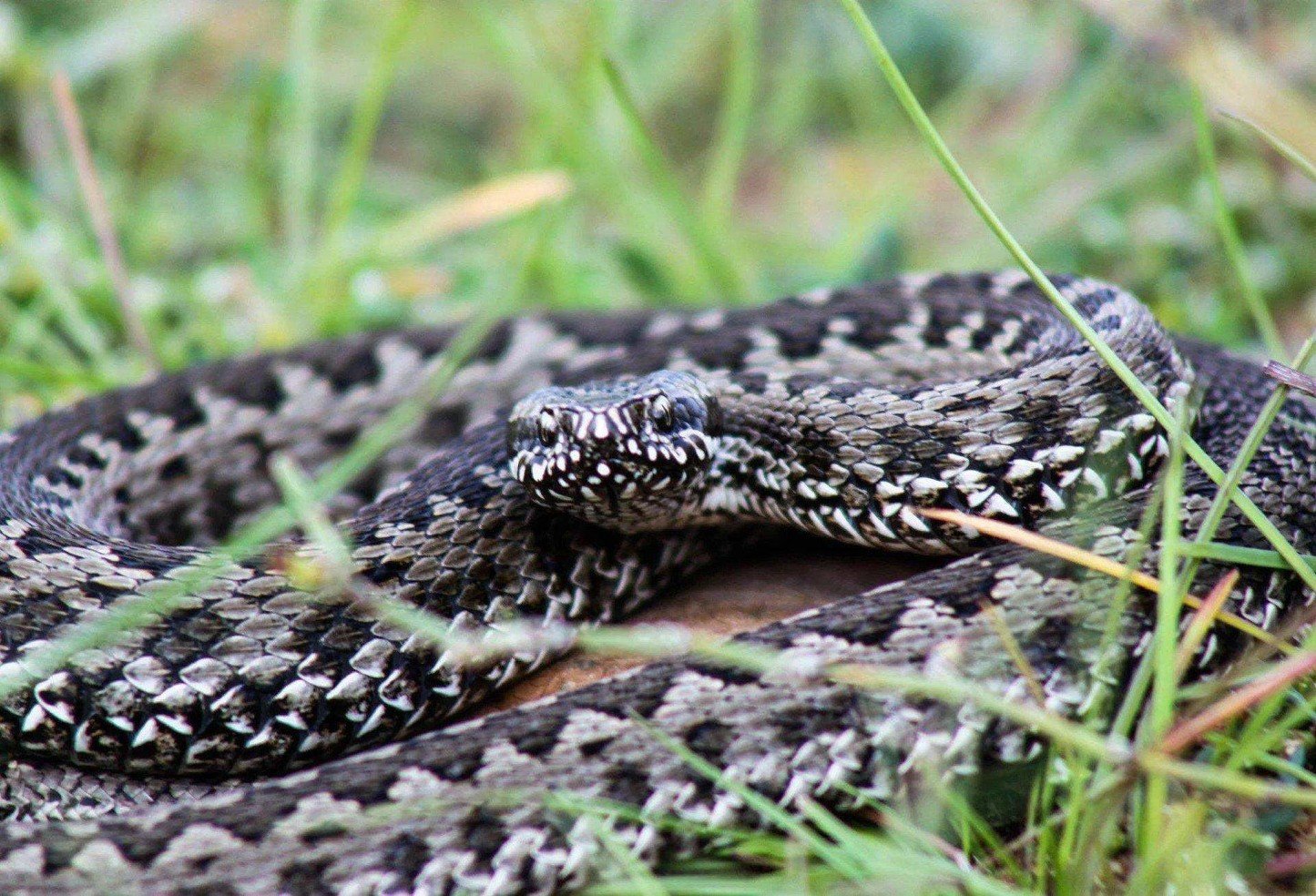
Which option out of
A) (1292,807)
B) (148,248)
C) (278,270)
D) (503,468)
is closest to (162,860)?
(503,468)

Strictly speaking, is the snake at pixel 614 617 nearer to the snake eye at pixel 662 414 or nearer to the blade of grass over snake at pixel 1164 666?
the snake eye at pixel 662 414

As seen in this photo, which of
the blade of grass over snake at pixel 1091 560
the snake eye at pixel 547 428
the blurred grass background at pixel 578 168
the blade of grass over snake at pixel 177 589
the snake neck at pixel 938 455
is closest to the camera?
the blade of grass over snake at pixel 177 589

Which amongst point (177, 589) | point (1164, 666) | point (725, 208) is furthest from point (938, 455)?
point (725, 208)

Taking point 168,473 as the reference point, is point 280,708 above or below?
below

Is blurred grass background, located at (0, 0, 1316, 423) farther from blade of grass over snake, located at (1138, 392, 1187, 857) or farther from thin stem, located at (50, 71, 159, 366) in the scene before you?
blade of grass over snake, located at (1138, 392, 1187, 857)

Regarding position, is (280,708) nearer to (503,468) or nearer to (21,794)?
(21,794)

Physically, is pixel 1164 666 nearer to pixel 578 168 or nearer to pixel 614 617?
pixel 614 617

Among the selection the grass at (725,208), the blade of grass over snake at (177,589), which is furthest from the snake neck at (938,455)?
the blade of grass over snake at (177,589)
